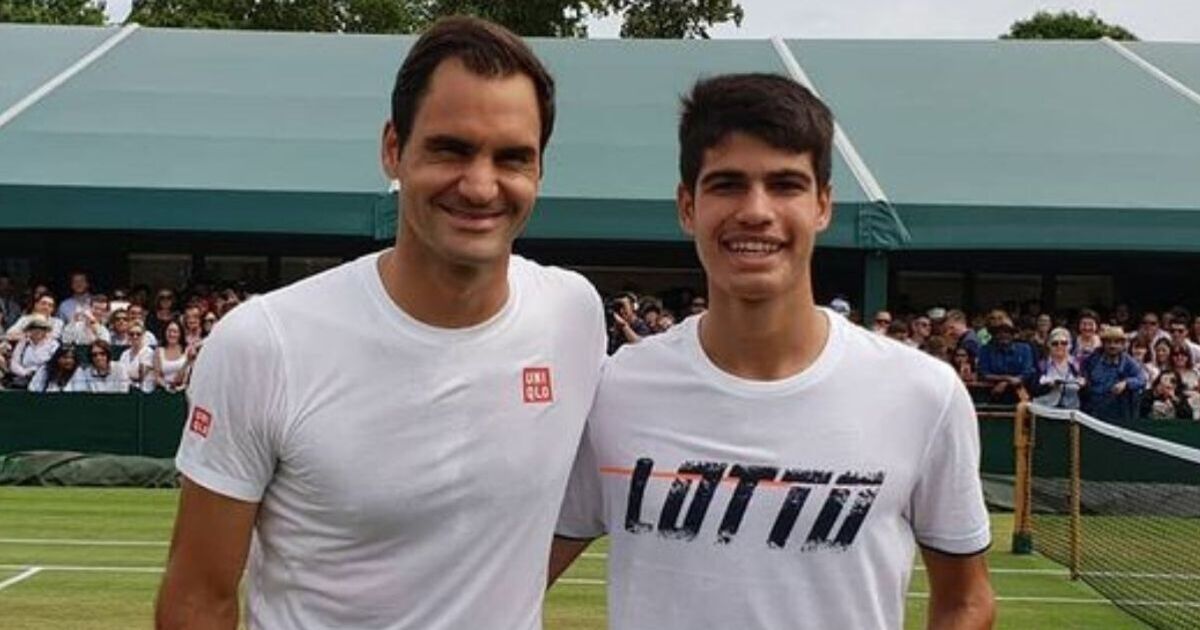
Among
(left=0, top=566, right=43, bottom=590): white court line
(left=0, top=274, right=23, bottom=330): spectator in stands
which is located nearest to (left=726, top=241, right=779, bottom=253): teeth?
(left=0, top=566, right=43, bottom=590): white court line

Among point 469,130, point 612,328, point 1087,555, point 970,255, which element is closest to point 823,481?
point 469,130

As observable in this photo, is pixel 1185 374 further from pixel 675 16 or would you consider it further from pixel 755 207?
pixel 675 16

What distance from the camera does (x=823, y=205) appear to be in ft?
11.3

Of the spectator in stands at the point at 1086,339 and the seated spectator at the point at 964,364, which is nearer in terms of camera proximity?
the seated spectator at the point at 964,364

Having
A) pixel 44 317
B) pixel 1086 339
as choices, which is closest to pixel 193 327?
pixel 44 317

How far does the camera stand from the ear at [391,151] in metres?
3.33

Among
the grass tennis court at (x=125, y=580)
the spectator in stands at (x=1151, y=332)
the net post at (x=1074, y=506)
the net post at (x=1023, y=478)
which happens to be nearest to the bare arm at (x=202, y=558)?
the grass tennis court at (x=125, y=580)

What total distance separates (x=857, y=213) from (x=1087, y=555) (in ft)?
22.6

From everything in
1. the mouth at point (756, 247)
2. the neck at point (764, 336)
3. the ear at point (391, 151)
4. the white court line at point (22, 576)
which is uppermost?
the ear at point (391, 151)

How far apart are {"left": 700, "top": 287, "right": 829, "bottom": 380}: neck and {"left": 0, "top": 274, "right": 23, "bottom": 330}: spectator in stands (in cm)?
1675

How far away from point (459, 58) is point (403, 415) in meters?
0.67

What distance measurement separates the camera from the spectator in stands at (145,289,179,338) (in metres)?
17.4

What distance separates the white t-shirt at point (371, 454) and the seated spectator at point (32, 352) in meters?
14.4

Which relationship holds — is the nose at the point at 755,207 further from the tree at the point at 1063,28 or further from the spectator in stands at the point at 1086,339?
the tree at the point at 1063,28
